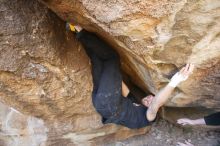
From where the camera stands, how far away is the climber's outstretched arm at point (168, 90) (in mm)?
1591

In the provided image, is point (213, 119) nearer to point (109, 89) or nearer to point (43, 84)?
point (109, 89)

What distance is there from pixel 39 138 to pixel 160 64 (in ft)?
3.51

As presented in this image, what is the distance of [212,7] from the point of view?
4.20ft

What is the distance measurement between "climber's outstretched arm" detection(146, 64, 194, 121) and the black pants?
7.8 inches

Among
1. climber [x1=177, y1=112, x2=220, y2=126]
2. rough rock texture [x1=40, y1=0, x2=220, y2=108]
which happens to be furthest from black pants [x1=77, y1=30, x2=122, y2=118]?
climber [x1=177, y1=112, x2=220, y2=126]

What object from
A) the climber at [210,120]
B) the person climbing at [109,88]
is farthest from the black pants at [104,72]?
the climber at [210,120]

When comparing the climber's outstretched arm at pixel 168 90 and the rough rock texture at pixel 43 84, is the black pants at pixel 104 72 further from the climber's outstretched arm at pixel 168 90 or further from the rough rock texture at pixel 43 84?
the climber's outstretched arm at pixel 168 90

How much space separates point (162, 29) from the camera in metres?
1.39

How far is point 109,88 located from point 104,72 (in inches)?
3.7

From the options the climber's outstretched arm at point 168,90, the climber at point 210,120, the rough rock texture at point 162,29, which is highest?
the rough rock texture at point 162,29

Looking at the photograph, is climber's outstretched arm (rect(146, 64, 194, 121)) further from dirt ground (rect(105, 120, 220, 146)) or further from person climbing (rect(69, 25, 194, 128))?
dirt ground (rect(105, 120, 220, 146))

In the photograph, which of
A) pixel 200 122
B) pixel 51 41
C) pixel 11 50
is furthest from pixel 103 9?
pixel 200 122

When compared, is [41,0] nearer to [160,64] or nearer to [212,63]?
[160,64]

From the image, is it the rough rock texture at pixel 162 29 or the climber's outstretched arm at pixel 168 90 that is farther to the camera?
the climber's outstretched arm at pixel 168 90
